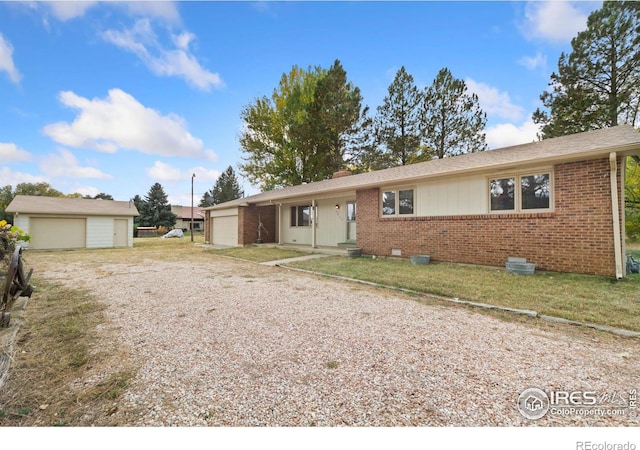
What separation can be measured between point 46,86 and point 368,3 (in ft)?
33.7

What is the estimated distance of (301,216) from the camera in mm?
14953

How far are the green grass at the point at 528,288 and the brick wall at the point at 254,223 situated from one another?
9.02 meters

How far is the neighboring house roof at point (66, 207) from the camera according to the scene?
1616 cm

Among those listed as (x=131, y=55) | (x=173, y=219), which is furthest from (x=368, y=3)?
(x=173, y=219)

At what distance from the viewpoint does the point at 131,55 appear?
888 centimetres

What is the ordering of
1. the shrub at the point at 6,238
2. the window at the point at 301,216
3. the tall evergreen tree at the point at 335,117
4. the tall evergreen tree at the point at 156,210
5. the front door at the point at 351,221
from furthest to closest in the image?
the tall evergreen tree at the point at 156,210, the tall evergreen tree at the point at 335,117, the window at the point at 301,216, the front door at the point at 351,221, the shrub at the point at 6,238

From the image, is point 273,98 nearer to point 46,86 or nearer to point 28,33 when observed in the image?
point 46,86

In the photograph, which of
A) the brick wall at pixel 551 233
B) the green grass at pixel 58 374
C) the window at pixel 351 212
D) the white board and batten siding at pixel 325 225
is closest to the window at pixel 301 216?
the white board and batten siding at pixel 325 225

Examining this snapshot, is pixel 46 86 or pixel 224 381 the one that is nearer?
pixel 224 381

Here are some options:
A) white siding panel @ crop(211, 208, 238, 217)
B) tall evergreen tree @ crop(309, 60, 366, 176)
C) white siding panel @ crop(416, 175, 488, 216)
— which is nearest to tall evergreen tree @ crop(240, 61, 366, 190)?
tall evergreen tree @ crop(309, 60, 366, 176)

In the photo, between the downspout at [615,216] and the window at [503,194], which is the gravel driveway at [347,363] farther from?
the window at [503,194]

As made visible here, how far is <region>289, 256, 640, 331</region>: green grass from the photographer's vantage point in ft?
13.4

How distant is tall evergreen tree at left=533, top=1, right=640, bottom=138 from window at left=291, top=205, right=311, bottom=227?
47.2 feet

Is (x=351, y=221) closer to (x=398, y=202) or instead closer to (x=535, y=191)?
(x=398, y=202)
